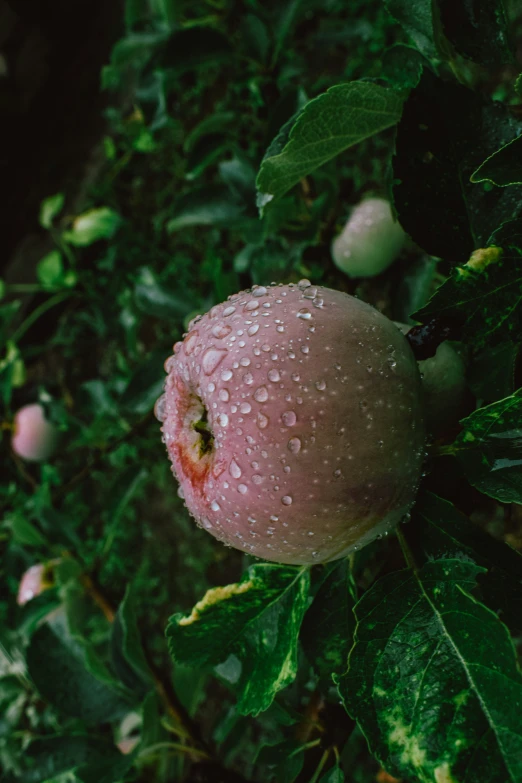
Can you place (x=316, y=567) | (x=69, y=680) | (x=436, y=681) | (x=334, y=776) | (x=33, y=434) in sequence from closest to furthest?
(x=436, y=681) < (x=334, y=776) < (x=316, y=567) < (x=69, y=680) < (x=33, y=434)

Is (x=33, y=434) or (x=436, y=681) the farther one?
(x=33, y=434)

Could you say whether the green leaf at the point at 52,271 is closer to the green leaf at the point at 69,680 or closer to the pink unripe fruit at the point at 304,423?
the green leaf at the point at 69,680

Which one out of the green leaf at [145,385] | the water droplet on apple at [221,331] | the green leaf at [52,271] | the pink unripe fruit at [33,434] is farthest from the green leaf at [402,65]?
the green leaf at [52,271]

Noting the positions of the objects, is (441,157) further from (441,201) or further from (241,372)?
(241,372)

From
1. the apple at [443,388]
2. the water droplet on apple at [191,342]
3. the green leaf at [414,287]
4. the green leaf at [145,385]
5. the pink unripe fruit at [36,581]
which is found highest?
the water droplet on apple at [191,342]

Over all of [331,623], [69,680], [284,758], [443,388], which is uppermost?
[443,388]

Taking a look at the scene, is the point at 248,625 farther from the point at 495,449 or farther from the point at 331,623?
the point at 495,449

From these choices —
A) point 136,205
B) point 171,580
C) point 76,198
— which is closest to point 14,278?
point 76,198

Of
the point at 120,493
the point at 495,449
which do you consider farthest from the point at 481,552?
the point at 120,493

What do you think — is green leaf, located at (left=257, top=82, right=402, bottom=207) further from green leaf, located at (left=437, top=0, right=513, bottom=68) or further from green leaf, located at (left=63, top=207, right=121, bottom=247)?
green leaf, located at (left=63, top=207, right=121, bottom=247)
